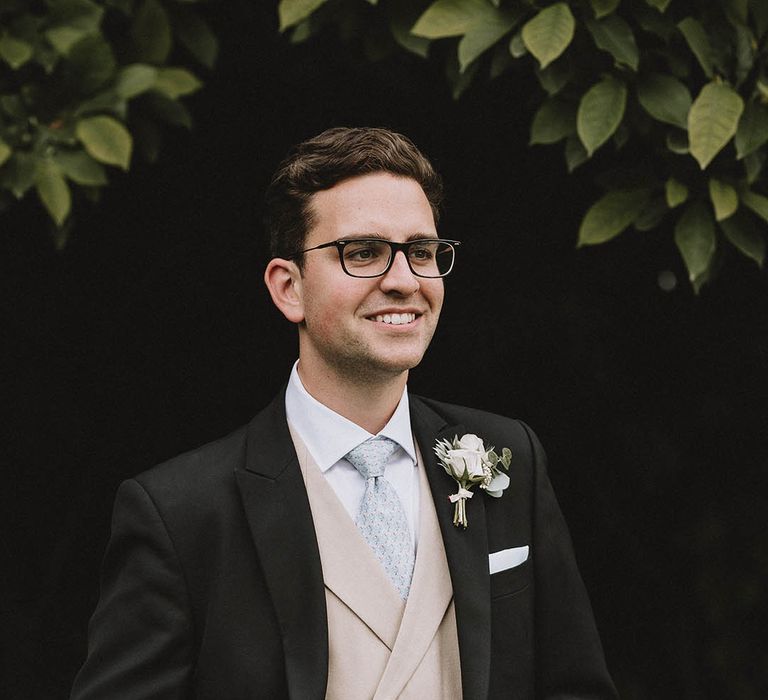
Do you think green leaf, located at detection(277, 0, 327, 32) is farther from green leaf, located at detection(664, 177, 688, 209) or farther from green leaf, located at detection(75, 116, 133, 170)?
green leaf, located at detection(664, 177, 688, 209)

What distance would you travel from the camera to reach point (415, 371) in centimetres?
407

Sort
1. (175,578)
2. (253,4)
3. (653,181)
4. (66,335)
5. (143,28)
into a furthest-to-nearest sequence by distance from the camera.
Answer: (66,335) → (253,4) → (653,181) → (143,28) → (175,578)

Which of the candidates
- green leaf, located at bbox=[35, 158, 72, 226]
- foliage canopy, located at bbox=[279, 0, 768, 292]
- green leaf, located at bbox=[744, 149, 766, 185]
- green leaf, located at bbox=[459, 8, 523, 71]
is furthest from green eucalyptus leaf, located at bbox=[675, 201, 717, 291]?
green leaf, located at bbox=[35, 158, 72, 226]

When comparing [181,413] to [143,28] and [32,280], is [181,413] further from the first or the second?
[143,28]

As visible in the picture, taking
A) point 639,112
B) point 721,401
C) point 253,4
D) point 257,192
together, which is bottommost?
point 721,401

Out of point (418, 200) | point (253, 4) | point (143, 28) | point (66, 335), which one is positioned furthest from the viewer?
point (66, 335)

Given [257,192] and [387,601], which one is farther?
[257,192]

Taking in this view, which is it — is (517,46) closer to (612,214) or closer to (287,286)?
(612,214)

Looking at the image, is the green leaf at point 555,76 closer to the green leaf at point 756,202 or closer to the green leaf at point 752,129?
the green leaf at point 752,129

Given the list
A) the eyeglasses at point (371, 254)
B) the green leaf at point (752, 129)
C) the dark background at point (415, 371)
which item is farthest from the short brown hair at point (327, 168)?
the dark background at point (415, 371)

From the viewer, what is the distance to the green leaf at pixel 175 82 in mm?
2533

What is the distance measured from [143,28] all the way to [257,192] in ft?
4.37

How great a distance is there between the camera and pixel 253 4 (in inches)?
139

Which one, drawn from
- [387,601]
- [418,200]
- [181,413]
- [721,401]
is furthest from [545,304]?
[387,601]
